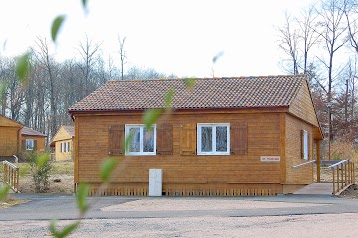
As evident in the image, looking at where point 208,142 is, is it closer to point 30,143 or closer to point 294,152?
point 294,152

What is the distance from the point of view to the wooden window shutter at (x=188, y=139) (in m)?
23.2

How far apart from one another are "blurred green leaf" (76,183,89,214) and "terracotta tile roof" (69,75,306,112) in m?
20.9

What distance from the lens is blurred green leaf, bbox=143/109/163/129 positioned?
1.25 metres

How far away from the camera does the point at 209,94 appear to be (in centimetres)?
2477

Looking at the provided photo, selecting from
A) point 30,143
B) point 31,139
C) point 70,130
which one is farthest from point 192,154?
point 30,143

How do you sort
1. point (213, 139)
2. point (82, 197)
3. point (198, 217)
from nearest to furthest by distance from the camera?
point (82, 197)
point (198, 217)
point (213, 139)

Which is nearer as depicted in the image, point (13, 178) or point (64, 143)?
A: point (13, 178)

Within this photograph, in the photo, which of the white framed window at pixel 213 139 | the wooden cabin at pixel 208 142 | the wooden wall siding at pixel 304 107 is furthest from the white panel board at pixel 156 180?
the wooden wall siding at pixel 304 107

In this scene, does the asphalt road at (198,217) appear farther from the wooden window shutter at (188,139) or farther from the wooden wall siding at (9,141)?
the wooden wall siding at (9,141)

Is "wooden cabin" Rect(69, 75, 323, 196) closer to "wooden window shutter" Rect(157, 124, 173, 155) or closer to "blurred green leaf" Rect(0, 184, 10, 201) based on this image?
"wooden window shutter" Rect(157, 124, 173, 155)

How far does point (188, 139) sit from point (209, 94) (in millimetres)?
2318

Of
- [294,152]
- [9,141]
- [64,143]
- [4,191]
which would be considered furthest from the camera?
[64,143]

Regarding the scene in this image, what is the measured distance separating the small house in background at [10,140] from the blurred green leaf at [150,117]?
50.6 m

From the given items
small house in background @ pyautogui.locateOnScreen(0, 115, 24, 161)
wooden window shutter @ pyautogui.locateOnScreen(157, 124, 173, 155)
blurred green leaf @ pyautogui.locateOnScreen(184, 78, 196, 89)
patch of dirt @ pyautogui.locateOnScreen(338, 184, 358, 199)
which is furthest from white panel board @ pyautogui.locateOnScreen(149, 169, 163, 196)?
small house in background @ pyautogui.locateOnScreen(0, 115, 24, 161)
